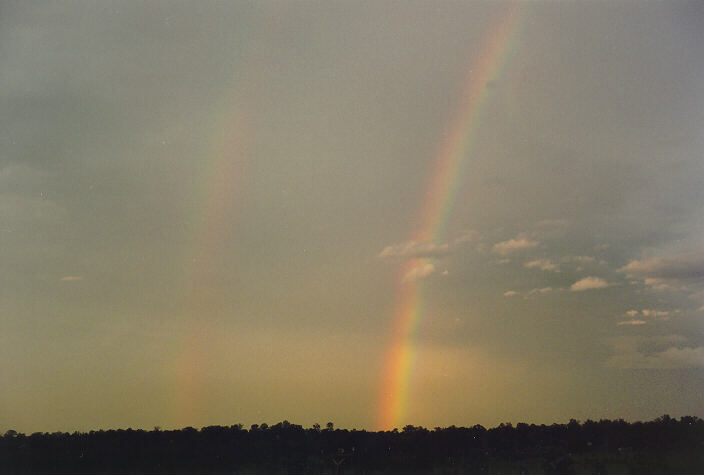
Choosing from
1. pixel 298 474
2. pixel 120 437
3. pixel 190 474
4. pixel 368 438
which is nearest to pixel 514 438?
pixel 368 438

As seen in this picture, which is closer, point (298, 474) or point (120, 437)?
point (298, 474)

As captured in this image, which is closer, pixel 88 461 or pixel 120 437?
pixel 88 461

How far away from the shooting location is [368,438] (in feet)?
494

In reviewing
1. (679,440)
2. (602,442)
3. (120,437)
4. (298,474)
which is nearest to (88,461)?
(120,437)

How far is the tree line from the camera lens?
139375mm

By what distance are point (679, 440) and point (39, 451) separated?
113 metres

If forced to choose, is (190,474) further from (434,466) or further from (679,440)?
(679,440)

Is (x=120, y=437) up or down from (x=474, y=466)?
up

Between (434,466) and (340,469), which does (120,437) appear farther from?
(434,466)

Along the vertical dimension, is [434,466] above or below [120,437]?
below

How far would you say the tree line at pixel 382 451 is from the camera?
13938cm

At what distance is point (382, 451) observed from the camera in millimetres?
144625

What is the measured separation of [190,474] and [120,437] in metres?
19.4

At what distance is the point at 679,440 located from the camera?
142 metres
